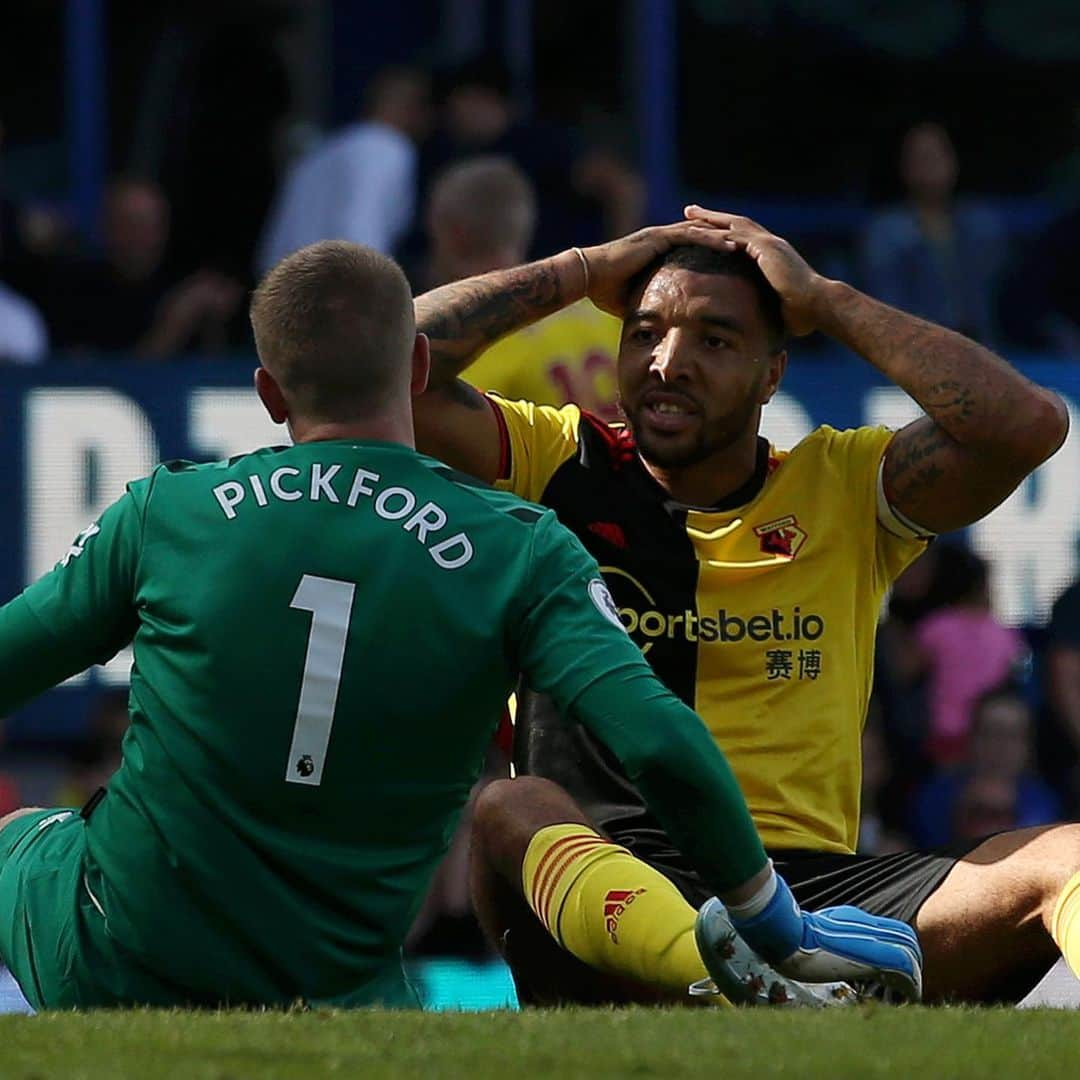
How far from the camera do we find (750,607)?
5.00 meters

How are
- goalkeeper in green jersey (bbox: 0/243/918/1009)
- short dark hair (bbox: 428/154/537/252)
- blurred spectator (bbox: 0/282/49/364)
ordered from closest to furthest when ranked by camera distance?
goalkeeper in green jersey (bbox: 0/243/918/1009) < short dark hair (bbox: 428/154/537/252) < blurred spectator (bbox: 0/282/49/364)

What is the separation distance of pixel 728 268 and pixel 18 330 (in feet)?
16.7

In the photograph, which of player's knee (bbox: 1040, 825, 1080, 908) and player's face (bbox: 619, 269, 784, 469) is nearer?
player's knee (bbox: 1040, 825, 1080, 908)

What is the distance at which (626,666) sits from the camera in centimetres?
379

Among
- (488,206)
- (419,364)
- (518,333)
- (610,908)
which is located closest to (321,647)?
(419,364)

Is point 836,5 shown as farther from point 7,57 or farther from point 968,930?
point 968,930

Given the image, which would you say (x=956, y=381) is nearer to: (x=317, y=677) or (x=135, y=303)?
(x=317, y=677)

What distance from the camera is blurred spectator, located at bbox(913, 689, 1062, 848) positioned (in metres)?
8.95

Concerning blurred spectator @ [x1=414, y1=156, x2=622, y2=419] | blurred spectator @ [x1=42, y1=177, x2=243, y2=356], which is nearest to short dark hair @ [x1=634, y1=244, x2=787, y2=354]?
blurred spectator @ [x1=414, y1=156, x2=622, y2=419]

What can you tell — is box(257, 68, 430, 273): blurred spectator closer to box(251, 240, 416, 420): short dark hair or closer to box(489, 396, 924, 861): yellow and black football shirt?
box(489, 396, 924, 861): yellow and black football shirt

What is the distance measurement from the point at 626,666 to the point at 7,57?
9157 mm

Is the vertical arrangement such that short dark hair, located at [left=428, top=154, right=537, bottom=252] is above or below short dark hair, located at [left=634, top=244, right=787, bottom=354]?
above

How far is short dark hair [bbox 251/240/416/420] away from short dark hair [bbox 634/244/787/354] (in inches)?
48.5

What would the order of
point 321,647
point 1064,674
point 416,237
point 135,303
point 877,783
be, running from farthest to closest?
point 416,237, point 135,303, point 1064,674, point 877,783, point 321,647
